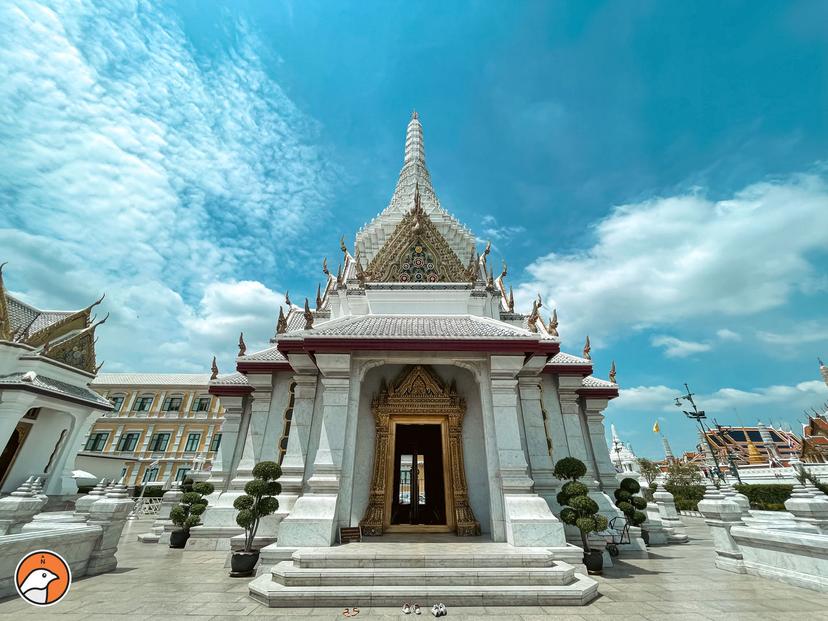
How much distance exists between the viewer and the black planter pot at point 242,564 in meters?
7.07

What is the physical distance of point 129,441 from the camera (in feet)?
112

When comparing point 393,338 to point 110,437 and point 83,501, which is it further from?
point 110,437

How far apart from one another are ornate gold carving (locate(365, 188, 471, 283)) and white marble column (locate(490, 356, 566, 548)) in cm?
634

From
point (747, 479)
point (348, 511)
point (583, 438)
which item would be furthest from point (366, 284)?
point (747, 479)

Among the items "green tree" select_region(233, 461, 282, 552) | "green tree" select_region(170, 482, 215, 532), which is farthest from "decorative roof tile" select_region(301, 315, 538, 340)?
"green tree" select_region(170, 482, 215, 532)

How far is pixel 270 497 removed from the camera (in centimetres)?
773

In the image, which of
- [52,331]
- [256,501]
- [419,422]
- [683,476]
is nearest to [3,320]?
[52,331]

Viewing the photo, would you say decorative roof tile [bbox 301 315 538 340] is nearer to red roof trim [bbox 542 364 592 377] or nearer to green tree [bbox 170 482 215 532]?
red roof trim [bbox 542 364 592 377]

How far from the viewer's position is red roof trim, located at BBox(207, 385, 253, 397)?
1144cm

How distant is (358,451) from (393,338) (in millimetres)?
3434

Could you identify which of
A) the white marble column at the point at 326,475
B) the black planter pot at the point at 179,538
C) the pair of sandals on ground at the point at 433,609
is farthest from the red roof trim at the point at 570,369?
the black planter pot at the point at 179,538

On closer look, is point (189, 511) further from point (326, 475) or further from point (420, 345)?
point (420, 345)

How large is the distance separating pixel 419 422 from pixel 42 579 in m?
7.45

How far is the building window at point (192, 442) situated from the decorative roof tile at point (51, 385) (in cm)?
1759
